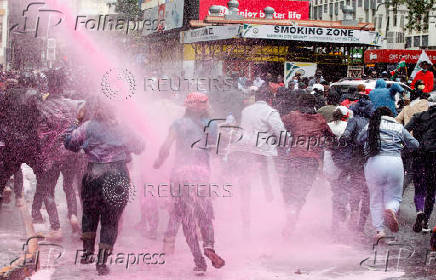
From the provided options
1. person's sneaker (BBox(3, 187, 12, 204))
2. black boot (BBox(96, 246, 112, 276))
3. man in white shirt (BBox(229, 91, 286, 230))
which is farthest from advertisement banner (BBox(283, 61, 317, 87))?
black boot (BBox(96, 246, 112, 276))

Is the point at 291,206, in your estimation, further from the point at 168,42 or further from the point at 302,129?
the point at 168,42

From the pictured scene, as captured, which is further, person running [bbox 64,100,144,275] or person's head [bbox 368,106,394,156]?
person's head [bbox 368,106,394,156]

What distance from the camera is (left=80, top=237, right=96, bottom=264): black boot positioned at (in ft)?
22.4

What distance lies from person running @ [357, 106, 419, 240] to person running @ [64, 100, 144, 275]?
2874mm

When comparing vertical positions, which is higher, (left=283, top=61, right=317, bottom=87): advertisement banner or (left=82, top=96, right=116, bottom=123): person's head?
(left=283, top=61, right=317, bottom=87): advertisement banner

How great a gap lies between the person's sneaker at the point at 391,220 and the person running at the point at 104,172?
2842 millimetres

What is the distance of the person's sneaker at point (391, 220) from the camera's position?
7.96m

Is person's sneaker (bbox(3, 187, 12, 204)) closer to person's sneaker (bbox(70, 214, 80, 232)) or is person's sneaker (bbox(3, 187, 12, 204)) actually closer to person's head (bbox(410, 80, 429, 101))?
person's sneaker (bbox(70, 214, 80, 232))

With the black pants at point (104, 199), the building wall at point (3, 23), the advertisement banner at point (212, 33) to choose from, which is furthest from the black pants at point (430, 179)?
the building wall at point (3, 23)

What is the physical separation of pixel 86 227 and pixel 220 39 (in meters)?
21.6

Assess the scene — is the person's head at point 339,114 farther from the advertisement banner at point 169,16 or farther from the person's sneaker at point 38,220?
the advertisement banner at point 169,16

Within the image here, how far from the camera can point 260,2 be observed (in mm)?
52531

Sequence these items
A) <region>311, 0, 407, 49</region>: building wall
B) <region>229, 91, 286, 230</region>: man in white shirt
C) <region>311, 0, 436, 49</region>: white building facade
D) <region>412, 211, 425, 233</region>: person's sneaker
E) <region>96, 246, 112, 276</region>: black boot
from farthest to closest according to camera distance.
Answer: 1. <region>311, 0, 407, 49</region>: building wall
2. <region>311, 0, 436, 49</region>: white building facade
3. <region>412, 211, 425, 233</region>: person's sneaker
4. <region>229, 91, 286, 230</region>: man in white shirt
5. <region>96, 246, 112, 276</region>: black boot

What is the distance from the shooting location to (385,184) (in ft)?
27.6
